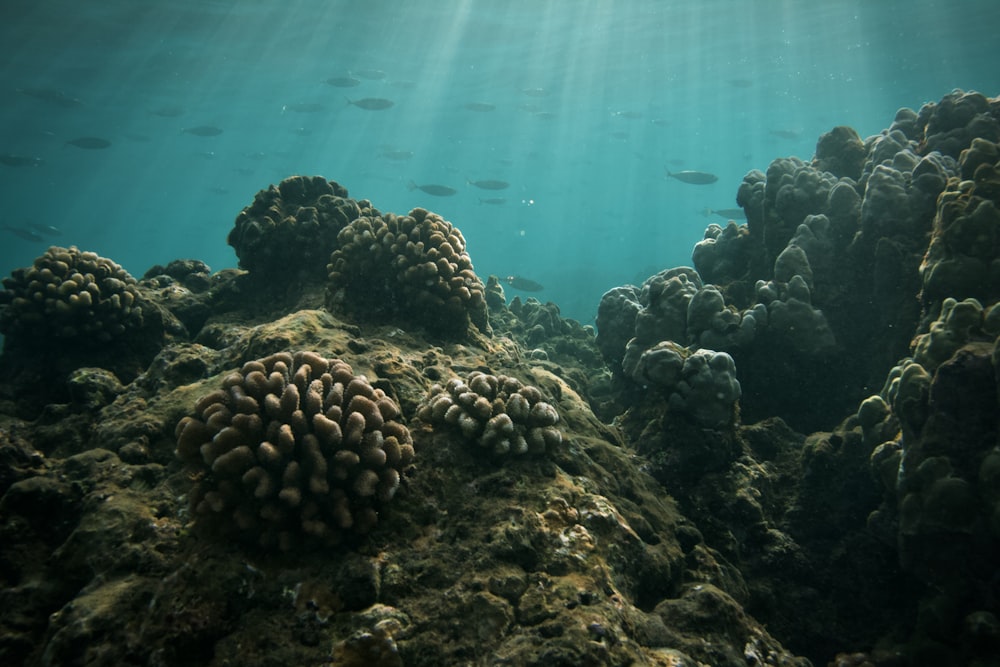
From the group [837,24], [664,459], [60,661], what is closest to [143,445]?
[60,661]

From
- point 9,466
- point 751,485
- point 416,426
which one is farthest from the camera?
point 751,485

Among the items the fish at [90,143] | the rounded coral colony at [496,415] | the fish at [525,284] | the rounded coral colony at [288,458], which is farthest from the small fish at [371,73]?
the rounded coral colony at [288,458]

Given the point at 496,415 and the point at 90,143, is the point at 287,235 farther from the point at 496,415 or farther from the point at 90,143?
the point at 90,143

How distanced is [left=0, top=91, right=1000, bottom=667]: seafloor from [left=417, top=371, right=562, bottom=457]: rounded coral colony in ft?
0.08

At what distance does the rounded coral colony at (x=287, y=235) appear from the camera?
755cm

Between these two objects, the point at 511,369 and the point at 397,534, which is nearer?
the point at 397,534

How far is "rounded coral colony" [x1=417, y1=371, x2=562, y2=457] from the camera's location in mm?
3883

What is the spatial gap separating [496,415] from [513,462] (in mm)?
397

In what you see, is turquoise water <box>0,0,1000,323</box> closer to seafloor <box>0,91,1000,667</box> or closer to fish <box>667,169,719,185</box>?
fish <box>667,169,719,185</box>

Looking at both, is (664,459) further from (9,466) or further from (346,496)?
(9,466)

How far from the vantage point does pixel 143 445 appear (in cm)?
408

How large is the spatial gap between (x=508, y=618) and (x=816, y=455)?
3976 millimetres

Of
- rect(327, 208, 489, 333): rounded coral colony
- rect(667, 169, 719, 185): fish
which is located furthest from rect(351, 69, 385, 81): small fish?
rect(327, 208, 489, 333): rounded coral colony

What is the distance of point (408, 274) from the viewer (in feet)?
19.4
